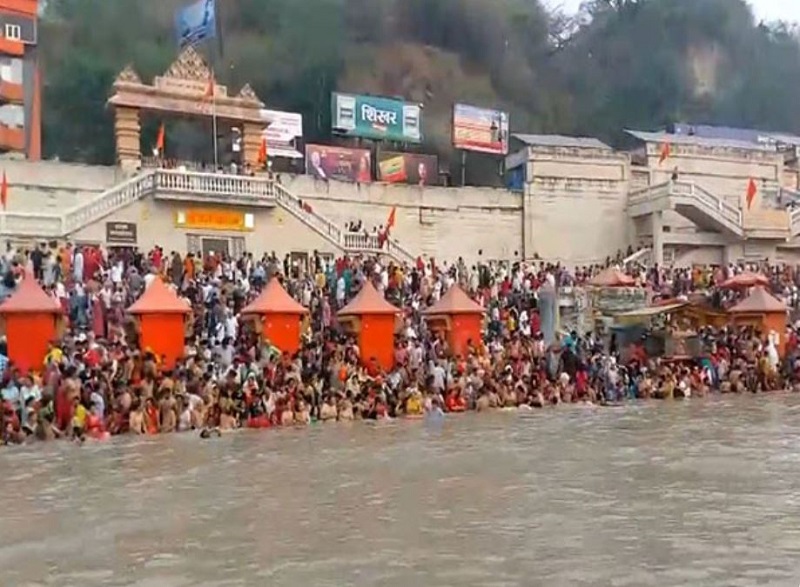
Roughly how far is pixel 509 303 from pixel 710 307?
5060 mm


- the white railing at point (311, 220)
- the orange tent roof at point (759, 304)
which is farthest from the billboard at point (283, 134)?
the orange tent roof at point (759, 304)

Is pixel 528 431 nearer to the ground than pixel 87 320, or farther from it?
nearer to the ground

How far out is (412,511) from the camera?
10.6 m

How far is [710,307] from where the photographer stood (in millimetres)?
31078

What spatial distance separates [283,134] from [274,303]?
2323cm

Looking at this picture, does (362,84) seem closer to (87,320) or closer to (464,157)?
(464,157)

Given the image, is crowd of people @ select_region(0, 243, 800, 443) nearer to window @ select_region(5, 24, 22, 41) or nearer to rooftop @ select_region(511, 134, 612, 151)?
rooftop @ select_region(511, 134, 612, 151)

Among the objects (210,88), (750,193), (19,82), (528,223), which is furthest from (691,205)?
(19,82)

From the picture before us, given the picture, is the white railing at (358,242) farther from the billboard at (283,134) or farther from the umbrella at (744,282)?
the billboard at (283,134)

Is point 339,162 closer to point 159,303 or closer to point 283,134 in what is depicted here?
point 283,134

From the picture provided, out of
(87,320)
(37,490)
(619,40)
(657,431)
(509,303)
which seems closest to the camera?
(37,490)

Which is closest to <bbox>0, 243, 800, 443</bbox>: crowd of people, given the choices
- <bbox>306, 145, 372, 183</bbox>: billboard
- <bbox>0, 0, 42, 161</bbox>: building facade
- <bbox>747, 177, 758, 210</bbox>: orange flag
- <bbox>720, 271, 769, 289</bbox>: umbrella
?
<bbox>720, 271, 769, 289</bbox>: umbrella

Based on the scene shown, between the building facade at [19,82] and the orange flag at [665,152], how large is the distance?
22.3 metres

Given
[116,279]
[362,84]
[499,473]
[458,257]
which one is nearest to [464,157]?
[362,84]
